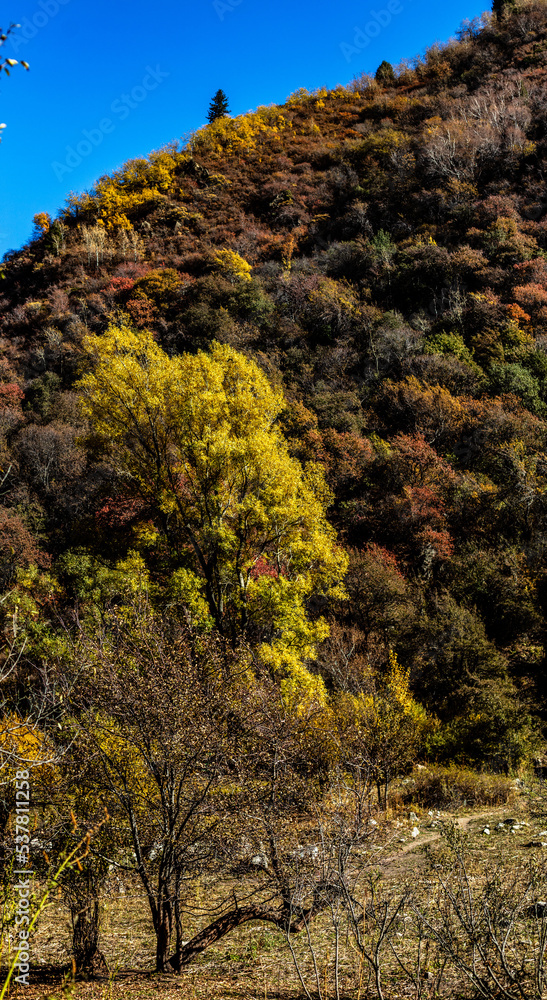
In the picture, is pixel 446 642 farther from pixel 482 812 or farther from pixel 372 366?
pixel 372 366

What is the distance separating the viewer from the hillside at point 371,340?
17.8 meters

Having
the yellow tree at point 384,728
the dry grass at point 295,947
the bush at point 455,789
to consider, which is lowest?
the dry grass at point 295,947

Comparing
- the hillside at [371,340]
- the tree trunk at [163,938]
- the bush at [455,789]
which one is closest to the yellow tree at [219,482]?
the hillside at [371,340]

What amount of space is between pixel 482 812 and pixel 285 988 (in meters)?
7.26

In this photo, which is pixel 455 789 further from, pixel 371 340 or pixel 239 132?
pixel 239 132

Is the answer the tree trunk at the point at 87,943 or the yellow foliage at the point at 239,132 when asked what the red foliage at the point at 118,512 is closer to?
the tree trunk at the point at 87,943

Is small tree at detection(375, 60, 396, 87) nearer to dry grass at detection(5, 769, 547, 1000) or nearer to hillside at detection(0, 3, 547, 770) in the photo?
hillside at detection(0, 3, 547, 770)

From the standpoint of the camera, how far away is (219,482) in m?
14.5

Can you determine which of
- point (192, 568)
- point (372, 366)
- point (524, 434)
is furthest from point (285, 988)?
point (372, 366)

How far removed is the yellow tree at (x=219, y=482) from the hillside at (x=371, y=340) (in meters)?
1.07

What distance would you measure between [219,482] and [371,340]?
A: 65.5ft

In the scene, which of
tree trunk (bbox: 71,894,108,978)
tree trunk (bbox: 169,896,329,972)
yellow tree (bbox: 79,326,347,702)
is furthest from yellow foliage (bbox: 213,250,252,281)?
tree trunk (bbox: 71,894,108,978)

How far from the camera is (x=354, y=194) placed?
135ft

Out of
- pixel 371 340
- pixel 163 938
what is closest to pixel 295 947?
pixel 163 938
